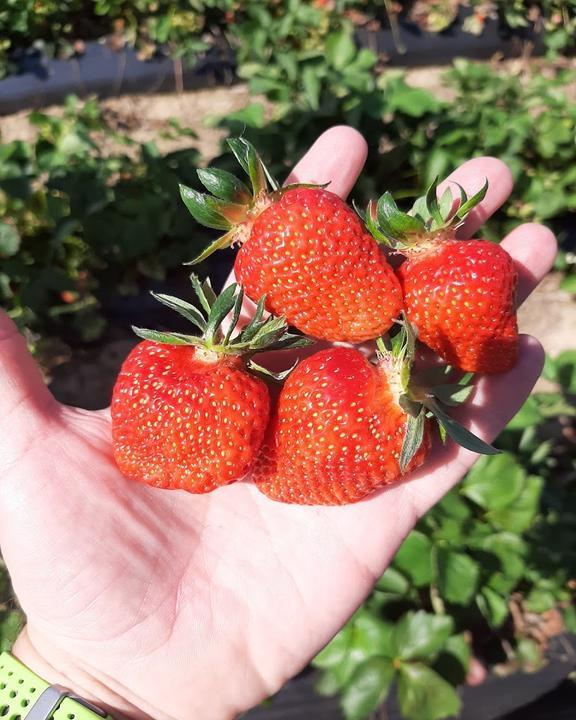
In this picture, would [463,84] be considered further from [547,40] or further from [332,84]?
[547,40]

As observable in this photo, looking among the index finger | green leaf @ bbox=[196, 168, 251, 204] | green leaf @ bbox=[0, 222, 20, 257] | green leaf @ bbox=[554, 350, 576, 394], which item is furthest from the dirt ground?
green leaf @ bbox=[196, 168, 251, 204]

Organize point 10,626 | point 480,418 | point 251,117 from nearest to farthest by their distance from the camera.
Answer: point 480,418
point 10,626
point 251,117

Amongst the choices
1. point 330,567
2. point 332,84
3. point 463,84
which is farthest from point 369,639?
point 463,84

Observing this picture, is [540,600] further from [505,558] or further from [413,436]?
[413,436]

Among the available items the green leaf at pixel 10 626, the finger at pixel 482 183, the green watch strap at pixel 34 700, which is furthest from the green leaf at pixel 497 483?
the green leaf at pixel 10 626

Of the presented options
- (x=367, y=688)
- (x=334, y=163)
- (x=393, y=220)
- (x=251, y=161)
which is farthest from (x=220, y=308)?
(x=367, y=688)

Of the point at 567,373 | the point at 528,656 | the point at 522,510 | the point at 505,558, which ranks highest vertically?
the point at 567,373

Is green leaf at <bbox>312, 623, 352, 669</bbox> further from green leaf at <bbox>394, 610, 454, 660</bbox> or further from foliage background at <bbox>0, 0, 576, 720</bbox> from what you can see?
green leaf at <bbox>394, 610, 454, 660</bbox>
